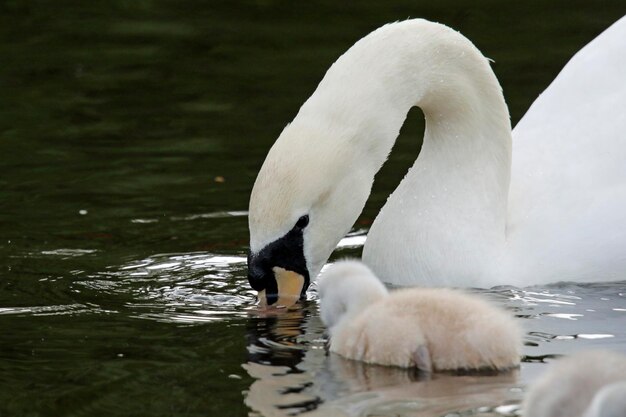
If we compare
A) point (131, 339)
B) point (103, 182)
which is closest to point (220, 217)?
point (103, 182)

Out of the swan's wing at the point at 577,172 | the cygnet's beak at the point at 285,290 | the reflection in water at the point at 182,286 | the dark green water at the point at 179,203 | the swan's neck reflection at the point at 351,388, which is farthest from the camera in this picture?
the swan's wing at the point at 577,172

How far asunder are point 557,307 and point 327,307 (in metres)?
1.26

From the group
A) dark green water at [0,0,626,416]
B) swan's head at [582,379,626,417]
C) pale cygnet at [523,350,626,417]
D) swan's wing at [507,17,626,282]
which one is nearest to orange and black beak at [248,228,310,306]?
dark green water at [0,0,626,416]

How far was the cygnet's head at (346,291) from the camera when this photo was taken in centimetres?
651

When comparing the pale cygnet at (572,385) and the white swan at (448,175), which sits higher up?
the white swan at (448,175)

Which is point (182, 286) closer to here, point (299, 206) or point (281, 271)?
point (281, 271)

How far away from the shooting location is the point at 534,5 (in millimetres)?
14250

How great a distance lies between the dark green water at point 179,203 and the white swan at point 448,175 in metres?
0.25

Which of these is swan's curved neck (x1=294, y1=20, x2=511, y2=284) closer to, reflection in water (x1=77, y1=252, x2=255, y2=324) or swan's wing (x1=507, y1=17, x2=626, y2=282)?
swan's wing (x1=507, y1=17, x2=626, y2=282)

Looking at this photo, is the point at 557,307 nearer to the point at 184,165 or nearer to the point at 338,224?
the point at 338,224

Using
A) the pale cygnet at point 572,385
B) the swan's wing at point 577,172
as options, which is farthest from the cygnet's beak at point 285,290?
the pale cygnet at point 572,385

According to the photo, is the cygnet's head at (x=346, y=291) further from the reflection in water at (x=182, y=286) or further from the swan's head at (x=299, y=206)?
the reflection in water at (x=182, y=286)

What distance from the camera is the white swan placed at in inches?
288

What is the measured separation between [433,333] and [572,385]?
1.14 metres
